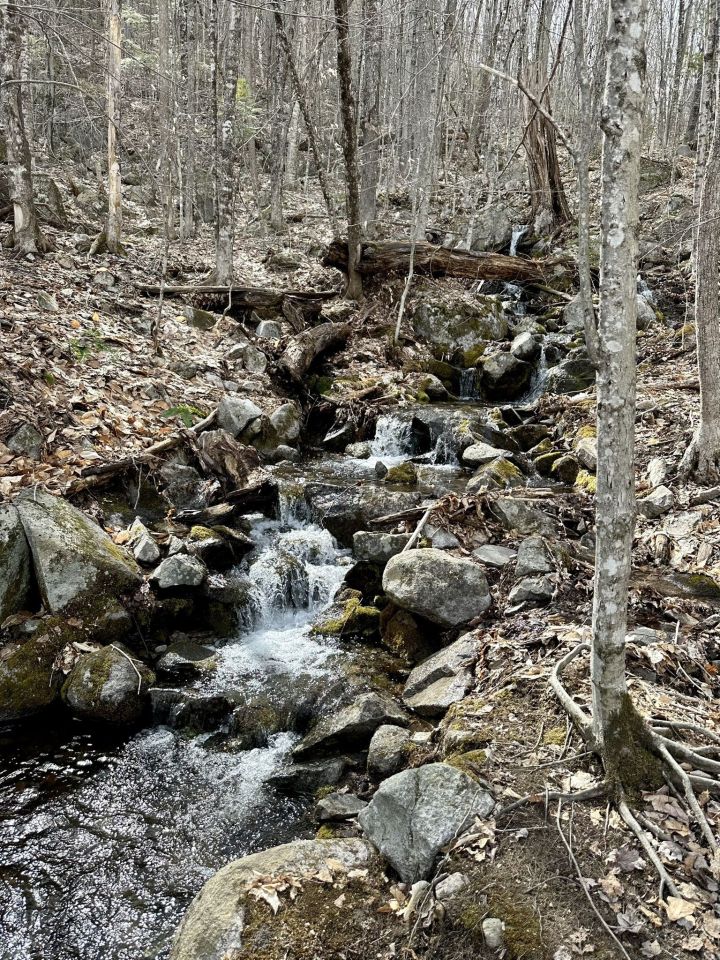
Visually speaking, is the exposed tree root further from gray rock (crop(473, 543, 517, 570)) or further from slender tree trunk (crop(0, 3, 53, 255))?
→ slender tree trunk (crop(0, 3, 53, 255))

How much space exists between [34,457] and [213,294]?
6884 millimetres

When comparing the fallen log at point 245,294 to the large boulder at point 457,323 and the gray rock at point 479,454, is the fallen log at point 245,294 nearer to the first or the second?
the large boulder at point 457,323

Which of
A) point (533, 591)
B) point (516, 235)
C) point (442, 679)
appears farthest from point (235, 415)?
point (516, 235)

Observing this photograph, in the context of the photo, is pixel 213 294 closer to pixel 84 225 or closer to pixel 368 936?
pixel 84 225

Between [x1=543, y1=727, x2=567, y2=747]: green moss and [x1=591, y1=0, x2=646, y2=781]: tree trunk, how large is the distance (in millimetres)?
377

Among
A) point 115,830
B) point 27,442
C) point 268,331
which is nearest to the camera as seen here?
point 115,830

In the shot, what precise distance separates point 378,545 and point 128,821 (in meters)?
3.33

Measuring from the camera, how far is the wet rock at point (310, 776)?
4.44 meters

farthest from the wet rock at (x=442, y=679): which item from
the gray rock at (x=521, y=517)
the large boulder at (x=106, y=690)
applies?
the large boulder at (x=106, y=690)

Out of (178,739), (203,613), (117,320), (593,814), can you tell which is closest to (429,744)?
(593,814)

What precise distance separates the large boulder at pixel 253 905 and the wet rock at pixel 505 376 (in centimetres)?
973

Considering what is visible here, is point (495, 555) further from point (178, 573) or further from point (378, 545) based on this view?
point (178, 573)

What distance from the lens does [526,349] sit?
12.3 m

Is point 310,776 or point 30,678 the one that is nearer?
point 310,776
